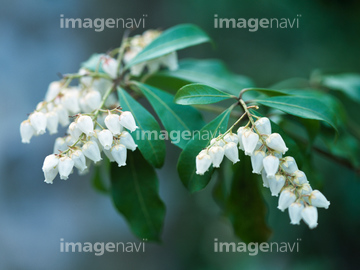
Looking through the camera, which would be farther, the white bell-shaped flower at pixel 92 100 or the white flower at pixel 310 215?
the white bell-shaped flower at pixel 92 100

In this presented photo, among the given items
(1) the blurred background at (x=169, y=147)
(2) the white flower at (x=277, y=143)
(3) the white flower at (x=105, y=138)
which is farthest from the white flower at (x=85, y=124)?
(1) the blurred background at (x=169, y=147)

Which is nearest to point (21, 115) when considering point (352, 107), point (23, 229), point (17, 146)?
point (17, 146)

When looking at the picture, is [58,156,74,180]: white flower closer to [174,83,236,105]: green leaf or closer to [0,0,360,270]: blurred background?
[174,83,236,105]: green leaf

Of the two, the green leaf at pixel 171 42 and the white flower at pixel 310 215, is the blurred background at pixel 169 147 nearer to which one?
the green leaf at pixel 171 42
